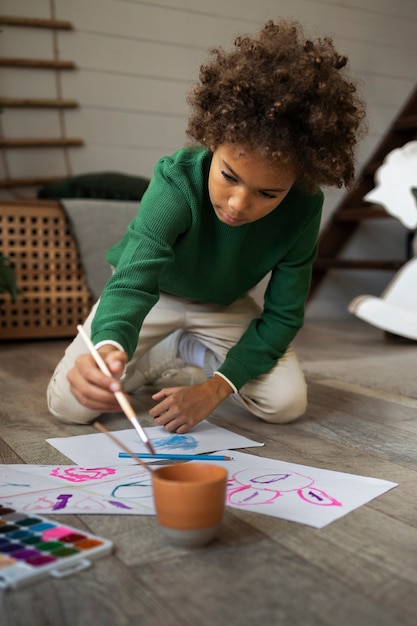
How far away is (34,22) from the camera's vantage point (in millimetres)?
2602

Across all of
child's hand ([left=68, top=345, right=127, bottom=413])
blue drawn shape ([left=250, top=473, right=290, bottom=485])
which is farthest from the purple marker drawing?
blue drawn shape ([left=250, top=473, right=290, bottom=485])

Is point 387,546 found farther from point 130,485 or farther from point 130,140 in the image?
point 130,140

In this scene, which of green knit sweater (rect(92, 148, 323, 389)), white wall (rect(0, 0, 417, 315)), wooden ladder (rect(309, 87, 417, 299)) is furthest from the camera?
wooden ladder (rect(309, 87, 417, 299))

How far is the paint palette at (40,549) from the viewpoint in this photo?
66 cm

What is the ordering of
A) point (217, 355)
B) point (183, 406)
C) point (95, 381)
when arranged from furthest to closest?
point (217, 355) → point (183, 406) → point (95, 381)

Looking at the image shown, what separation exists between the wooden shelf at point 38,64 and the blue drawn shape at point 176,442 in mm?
1911

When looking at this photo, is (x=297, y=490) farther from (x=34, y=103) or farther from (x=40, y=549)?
(x=34, y=103)

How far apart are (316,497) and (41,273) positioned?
5.79ft

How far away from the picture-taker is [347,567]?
0.72 meters

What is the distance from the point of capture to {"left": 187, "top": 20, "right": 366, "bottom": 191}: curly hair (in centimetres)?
A: 99

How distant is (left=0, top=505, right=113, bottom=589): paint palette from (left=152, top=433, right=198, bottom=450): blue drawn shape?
0.38 m

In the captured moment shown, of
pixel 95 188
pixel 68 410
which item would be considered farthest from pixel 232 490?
pixel 95 188

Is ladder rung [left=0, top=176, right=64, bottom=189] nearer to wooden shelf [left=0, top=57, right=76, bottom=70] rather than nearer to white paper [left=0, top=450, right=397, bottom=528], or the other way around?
wooden shelf [left=0, top=57, right=76, bottom=70]

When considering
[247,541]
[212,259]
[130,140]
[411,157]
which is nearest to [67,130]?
[130,140]
